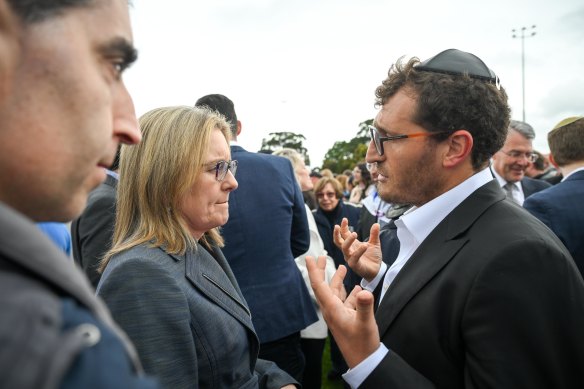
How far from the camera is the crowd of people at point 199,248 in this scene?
26.3 inches

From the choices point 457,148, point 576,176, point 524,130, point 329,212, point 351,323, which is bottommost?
point 329,212

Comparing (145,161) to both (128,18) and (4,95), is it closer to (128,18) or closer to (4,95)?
(128,18)

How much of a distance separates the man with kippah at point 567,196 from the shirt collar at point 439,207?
6.15 ft

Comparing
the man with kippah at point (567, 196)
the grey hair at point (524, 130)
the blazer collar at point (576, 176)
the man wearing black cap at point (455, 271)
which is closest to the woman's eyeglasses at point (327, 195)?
the grey hair at point (524, 130)

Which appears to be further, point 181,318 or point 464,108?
point 464,108

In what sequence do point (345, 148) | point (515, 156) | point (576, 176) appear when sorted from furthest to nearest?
point (345, 148) → point (515, 156) → point (576, 176)

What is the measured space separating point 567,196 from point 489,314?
8.71 feet

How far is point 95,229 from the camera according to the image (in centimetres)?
289

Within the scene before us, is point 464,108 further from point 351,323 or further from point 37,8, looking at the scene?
point 37,8

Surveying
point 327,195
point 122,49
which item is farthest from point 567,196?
point 122,49

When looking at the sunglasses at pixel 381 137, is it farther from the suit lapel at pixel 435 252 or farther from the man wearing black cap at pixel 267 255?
the man wearing black cap at pixel 267 255

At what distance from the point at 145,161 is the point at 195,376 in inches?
41.2

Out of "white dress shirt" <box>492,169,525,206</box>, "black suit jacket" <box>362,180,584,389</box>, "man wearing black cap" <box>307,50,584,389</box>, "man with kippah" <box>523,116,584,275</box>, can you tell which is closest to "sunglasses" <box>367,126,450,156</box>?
"man wearing black cap" <box>307,50,584,389</box>

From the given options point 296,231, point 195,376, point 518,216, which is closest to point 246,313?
point 195,376
